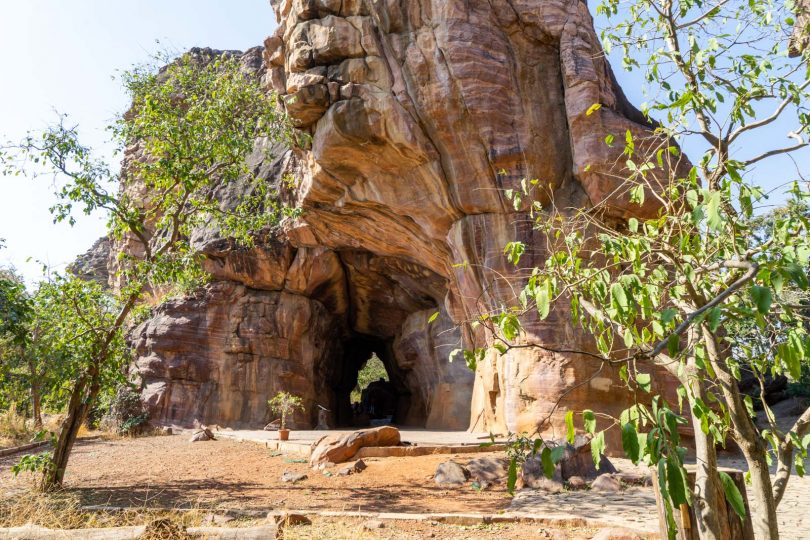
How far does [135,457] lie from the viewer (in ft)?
36.7

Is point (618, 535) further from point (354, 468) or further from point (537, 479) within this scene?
point (354, 468)

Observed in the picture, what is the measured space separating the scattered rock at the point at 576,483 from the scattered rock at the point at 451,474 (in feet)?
4.94

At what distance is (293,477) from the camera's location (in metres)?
8.38

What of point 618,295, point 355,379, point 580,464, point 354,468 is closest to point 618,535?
point 618,295

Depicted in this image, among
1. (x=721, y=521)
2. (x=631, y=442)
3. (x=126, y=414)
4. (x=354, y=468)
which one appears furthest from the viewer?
(x=126, y=414)

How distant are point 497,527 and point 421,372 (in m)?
16.8

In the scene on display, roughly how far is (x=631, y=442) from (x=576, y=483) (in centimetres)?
633

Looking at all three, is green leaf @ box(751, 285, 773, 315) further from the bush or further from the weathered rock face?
the bush

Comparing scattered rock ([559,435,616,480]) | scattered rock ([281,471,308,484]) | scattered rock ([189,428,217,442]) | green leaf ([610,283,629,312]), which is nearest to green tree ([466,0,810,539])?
green leaf ([610,283,629,312])

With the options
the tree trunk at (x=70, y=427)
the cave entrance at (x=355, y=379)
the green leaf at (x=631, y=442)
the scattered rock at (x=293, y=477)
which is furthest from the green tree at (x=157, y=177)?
the cave entrance at (x=355, y=379)

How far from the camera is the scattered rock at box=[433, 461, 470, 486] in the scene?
7.79 m

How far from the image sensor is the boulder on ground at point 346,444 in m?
9.42

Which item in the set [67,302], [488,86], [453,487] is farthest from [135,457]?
[488,86]

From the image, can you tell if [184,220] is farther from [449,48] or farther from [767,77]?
[767,77]
